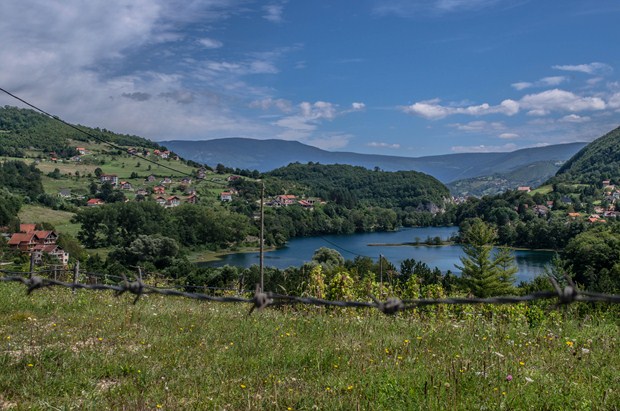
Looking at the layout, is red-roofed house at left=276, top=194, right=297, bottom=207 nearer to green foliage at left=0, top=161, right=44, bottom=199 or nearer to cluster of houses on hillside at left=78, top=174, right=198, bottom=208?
cluster of houses on hillside at left=78, top=174, right=198, bottom=208

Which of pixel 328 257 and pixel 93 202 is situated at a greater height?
pixel 93 202

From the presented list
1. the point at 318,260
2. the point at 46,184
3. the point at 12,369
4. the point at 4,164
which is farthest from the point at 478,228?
the point at 4,164

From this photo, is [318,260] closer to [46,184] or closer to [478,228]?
[478,228]

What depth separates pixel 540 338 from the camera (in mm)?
5414

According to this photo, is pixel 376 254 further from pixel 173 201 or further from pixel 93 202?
pixel 93 202

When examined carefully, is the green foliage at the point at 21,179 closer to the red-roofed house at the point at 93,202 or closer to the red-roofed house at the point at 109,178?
the red-roofed house at the point at 93,202

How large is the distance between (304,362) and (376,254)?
287 feet

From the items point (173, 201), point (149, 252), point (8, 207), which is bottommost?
point (149, 252)

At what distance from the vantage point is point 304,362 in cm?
508

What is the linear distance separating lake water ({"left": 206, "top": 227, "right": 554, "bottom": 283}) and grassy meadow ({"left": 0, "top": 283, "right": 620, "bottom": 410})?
A: 6659cm

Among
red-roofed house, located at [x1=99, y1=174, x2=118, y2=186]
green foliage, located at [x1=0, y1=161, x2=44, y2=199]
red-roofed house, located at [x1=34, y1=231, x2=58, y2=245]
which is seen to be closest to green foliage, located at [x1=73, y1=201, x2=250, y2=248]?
red-roofed house, located at [x1=34, y1=231, x2=58, y2=245]

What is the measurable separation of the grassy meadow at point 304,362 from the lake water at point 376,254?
6659cm

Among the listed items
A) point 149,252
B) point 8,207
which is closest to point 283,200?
Answer: point 149,252

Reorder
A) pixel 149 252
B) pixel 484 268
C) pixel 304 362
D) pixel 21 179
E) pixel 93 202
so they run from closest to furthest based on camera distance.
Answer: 1. pixel 304 362
2. pixel 484 268
3. pixel 149 252
4. pixel 21 179
5. pixel 93 202
